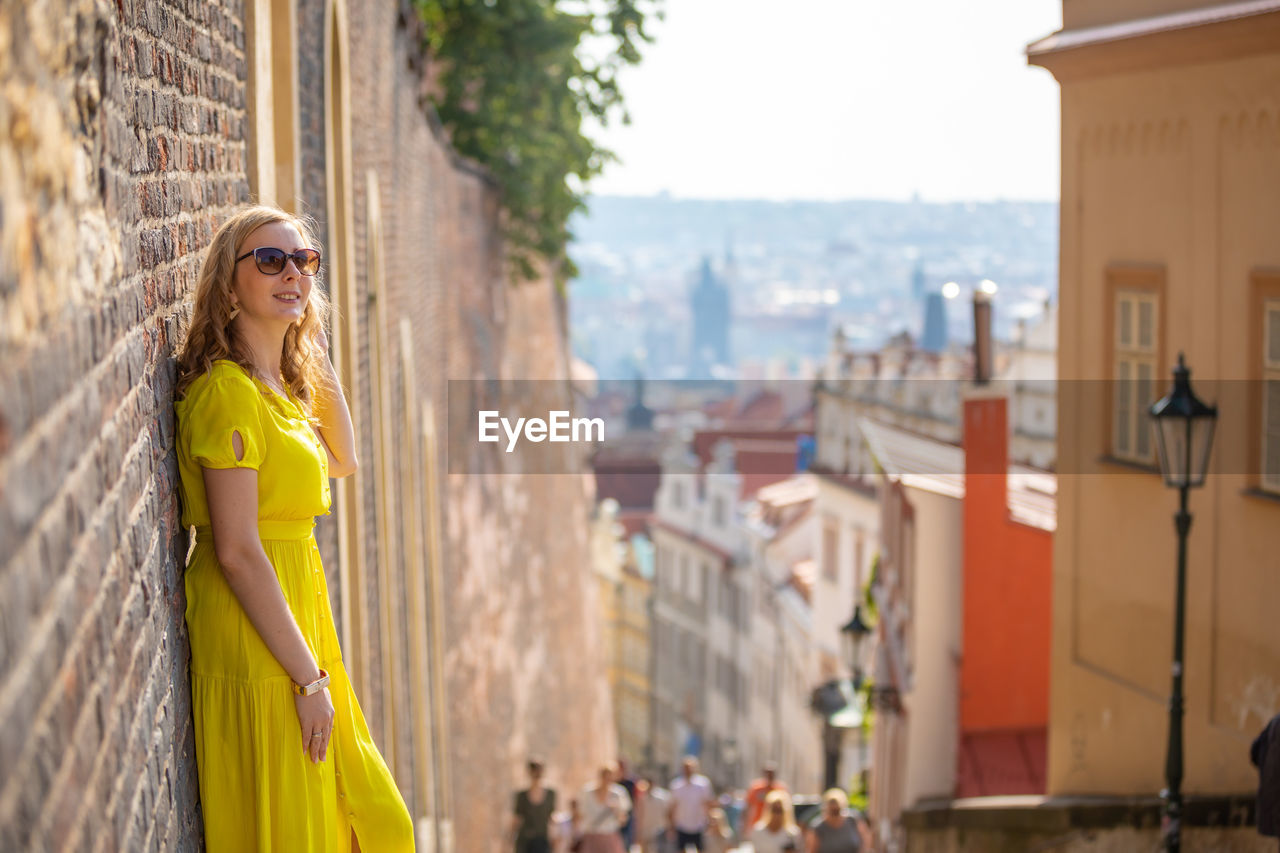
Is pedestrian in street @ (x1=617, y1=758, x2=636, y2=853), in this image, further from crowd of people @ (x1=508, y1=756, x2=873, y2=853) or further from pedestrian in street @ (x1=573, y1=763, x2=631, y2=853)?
pedestrian in street @ (x1=573, y1=763, x2=631, y2=853)

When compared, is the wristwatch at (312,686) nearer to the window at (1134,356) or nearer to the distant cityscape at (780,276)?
the window at (1134,356)

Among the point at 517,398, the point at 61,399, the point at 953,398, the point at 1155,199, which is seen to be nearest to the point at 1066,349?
the point at 1155,199

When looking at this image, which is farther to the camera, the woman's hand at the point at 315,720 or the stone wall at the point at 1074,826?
the stone wall at the point at 1074,826

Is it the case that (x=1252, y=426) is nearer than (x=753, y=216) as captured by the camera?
Yes

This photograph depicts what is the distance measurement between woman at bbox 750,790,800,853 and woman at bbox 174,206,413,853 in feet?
26.2

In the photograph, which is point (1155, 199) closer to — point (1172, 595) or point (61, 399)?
point (1172, 595)

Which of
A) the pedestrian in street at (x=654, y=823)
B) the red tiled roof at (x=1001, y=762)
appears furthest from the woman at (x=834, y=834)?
the red tiled roof at (x=1001, y=762)

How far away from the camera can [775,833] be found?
36.2ft

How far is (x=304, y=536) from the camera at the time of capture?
325cm

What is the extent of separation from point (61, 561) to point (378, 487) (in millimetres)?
6364

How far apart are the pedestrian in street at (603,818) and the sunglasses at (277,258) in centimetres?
833

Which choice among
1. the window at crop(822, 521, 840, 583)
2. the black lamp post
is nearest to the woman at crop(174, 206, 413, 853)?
the black lamp post

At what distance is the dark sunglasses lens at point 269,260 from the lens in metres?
3.25

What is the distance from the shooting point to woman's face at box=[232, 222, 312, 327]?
326 centimetres
